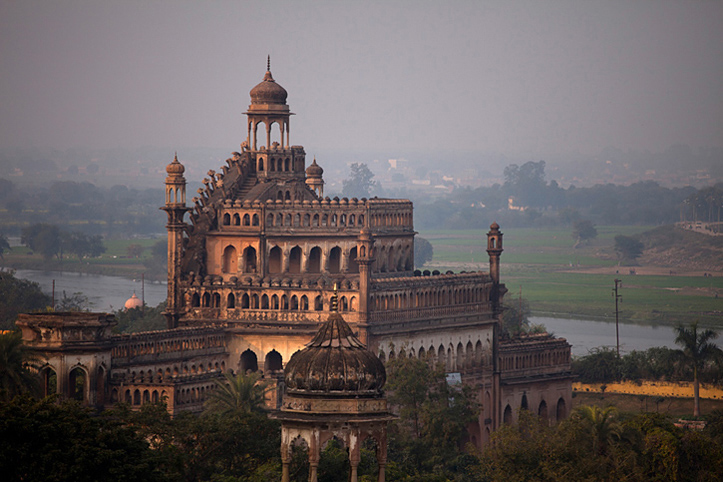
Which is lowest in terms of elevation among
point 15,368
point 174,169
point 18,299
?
point 15,368

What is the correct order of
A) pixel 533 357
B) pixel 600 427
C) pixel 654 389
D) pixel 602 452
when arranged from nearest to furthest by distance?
pixel 602 452 < pixel 600 427 < pixel 533 357 < pixel 654 389

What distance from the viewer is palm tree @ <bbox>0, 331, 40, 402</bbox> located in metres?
77.3

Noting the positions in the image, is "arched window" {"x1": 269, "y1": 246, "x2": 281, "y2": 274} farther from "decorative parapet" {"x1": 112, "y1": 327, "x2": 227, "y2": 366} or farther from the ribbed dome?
the ribbed dome

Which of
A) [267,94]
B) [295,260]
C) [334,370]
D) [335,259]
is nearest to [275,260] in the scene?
[295,260]

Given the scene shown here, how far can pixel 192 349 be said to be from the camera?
9475 centimetres

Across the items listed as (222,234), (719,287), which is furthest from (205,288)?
A: (719,287)

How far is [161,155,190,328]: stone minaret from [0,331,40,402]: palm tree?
19891 mm

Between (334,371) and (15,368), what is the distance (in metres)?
29.5

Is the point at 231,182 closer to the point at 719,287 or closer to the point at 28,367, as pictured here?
the point at 28,367

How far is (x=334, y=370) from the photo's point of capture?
51.9 m

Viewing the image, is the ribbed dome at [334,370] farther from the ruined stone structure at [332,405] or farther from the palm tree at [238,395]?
the palm tree at [238,395]

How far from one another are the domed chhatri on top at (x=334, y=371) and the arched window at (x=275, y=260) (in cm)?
4881

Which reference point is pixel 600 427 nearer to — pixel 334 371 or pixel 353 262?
pixel 353 262

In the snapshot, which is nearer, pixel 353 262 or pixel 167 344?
pixel 167 344
